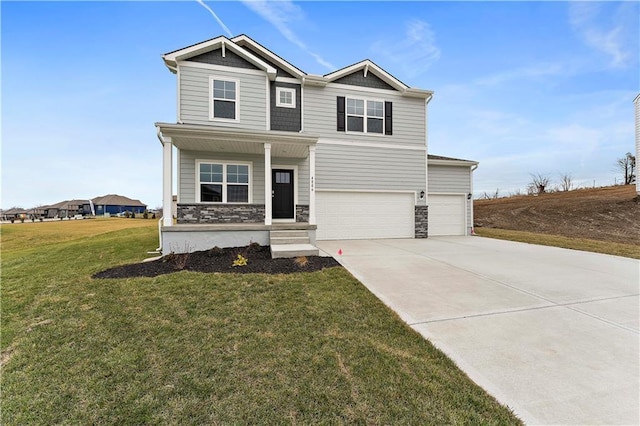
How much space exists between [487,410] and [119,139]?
25.0 metres

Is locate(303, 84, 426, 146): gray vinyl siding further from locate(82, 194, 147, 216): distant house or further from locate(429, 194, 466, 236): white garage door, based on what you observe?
locate(82, 194, 147, 216): distant house

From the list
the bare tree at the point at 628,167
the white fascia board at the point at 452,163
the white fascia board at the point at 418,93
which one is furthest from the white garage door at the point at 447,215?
the bare tree at the point at 628,167

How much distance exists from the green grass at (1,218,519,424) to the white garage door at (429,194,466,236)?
969 centimetres

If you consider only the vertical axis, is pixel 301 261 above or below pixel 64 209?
below

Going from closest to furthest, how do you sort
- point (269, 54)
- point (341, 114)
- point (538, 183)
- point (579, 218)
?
point (269, 54) → point (341, 114) → point (579, 218) → point (538, 183)

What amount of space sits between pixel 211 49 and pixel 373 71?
661 cm

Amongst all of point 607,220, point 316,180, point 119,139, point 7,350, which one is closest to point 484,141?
point 607,220

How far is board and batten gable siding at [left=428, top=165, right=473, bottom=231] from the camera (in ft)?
42.5

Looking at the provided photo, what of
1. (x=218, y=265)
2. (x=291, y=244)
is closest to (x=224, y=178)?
(x=291, y=244)

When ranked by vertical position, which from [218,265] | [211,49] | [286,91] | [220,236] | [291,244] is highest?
[211,49]

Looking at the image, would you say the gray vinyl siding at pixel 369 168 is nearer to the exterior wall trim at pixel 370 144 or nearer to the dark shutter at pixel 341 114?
the exterior wall trim at pixel 370 144

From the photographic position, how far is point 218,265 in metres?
6.39

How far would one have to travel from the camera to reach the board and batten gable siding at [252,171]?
9344 mm

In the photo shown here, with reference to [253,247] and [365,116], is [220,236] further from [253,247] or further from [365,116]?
[365,116]
